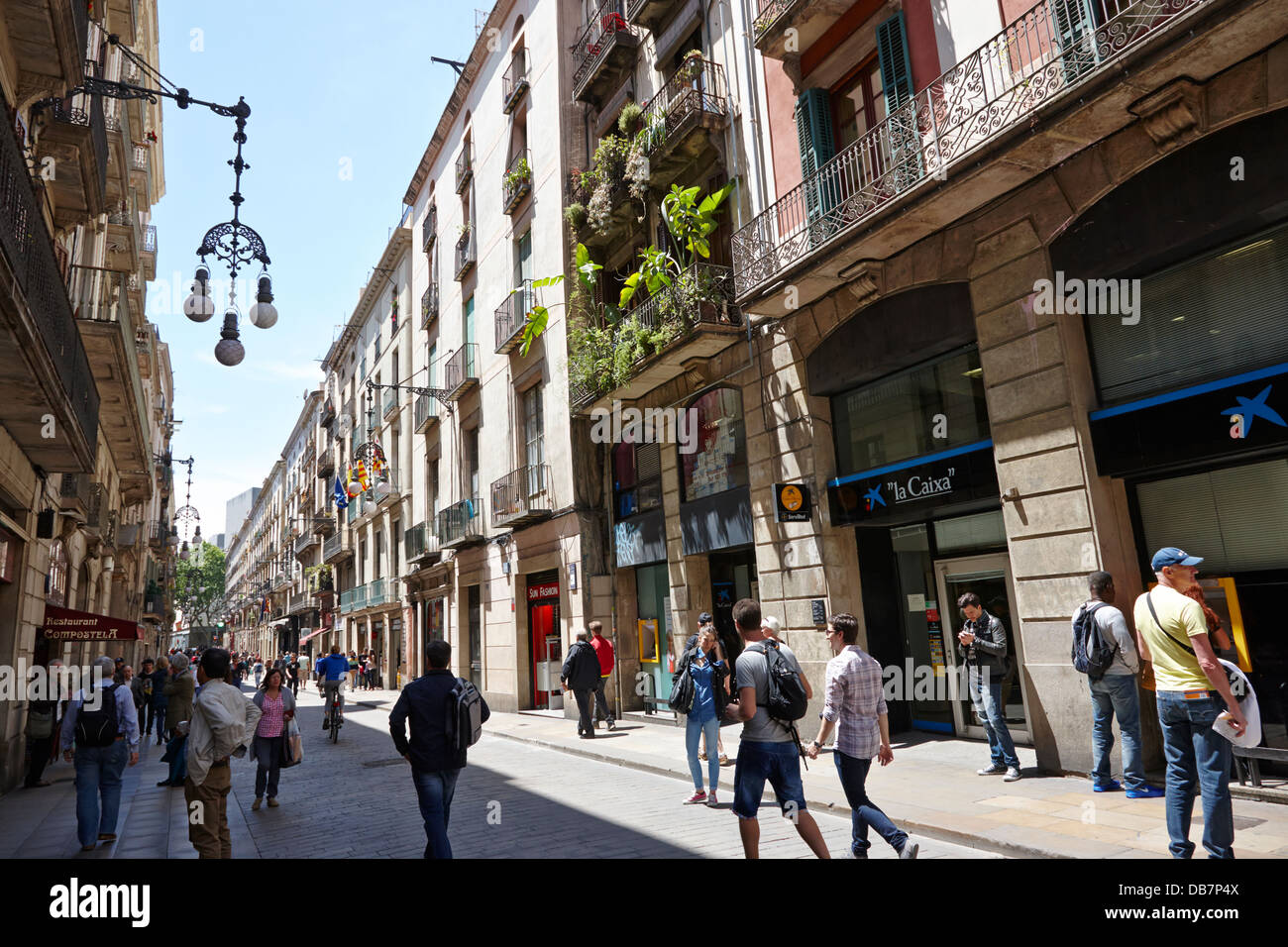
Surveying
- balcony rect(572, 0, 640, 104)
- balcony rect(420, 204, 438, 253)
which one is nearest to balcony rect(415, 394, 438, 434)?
balcony rect(420, 204, 438, 253)

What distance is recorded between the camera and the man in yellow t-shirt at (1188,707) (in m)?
4.78

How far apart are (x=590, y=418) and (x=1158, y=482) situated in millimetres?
12127

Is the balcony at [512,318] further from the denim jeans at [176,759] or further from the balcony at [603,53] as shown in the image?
the denim jeans at [176,759]

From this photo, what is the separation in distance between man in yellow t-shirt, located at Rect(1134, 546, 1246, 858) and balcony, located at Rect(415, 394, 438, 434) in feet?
83.0

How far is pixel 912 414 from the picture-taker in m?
11.3

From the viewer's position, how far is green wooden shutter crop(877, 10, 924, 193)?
401 inches

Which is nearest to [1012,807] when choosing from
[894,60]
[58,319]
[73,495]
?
[894,60]

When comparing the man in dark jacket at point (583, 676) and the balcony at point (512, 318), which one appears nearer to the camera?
the man in dark jacket at point (583, 676)

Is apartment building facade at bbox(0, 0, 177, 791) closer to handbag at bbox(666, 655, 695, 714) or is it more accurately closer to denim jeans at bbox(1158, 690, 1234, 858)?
handbag at bbox(666, 655, 695, 714)

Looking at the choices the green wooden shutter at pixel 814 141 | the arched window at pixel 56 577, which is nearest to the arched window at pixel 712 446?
the green wooden shutter at pixel 814 141

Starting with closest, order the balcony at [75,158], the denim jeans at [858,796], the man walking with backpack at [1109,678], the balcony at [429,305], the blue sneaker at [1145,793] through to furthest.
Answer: the denim jeans at [858,796] < the blue sneaker at [1145,793] < the man walking with backpack at [1109,678] < the balcony at [75,158] < the balcony at [429,305]

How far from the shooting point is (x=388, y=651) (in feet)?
116

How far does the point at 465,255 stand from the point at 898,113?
1880 cm

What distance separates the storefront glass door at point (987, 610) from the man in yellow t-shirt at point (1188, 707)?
4791 millimetres
